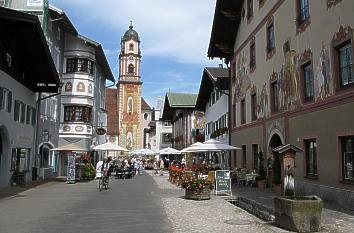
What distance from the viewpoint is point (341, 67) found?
47.0ft

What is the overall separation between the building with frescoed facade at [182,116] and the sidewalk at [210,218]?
110ft

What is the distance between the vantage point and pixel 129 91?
87.1 metres

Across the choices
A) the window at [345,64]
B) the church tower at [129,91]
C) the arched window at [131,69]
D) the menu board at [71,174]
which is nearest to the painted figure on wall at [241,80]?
the window at [345,64]

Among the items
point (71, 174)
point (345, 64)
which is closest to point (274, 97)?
point (345, 64)

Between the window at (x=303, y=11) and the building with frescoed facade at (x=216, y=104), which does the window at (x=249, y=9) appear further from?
the window at (x=303, y=11)

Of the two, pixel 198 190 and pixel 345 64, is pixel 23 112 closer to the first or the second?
pixel 198 190

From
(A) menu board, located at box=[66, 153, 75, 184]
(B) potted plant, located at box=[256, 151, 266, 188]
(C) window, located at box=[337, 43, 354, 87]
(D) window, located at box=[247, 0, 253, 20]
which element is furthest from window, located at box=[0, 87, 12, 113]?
(C) window, located at box=[337, 43, 354, 87]

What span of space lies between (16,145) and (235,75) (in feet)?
49.3

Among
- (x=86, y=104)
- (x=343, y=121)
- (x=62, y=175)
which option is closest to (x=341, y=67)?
(x=343, y=121)

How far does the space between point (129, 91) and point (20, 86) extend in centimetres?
6366

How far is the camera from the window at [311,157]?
16328 mm

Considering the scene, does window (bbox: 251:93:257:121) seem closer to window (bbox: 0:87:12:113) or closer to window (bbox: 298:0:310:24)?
window (bbox: 298:0:310:24)

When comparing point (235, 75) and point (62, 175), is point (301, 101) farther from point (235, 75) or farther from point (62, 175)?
point (62, 175)

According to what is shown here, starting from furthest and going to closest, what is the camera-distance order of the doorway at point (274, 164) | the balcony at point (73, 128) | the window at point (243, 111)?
the balcony at point (73, 128) → the window at point (243, 111) → the doorway at point (274, 164)
